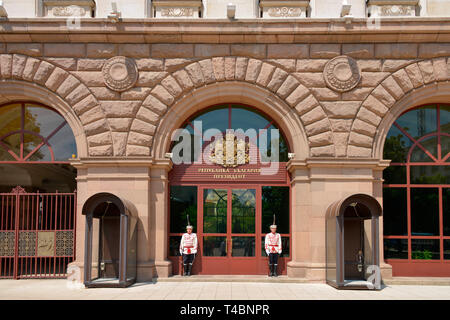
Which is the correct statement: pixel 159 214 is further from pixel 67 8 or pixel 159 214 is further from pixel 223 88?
pixel 67 8

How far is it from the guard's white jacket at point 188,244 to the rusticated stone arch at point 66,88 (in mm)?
3107

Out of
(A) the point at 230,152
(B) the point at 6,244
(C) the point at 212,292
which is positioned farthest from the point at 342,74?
(B) the point at 6,244

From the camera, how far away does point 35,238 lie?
13195mm

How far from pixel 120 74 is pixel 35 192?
4.26 metres

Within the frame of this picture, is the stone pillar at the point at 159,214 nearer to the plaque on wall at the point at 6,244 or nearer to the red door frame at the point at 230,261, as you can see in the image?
the red door frame at the point at 230,261

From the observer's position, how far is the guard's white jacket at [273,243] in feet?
41.6

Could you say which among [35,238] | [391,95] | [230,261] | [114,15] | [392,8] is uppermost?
[392,8]

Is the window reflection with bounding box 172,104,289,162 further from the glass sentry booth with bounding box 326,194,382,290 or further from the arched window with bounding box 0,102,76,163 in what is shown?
the arched window with bounding box 0,102,76,163

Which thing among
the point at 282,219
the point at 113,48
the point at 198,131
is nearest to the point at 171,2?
the point at 113,48

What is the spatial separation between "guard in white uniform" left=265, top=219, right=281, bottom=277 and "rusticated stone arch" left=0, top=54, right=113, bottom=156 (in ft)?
16.1

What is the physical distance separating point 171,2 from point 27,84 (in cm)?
460

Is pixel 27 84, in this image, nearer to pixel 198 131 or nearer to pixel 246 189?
pixel 198 131

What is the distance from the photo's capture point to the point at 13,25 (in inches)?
499

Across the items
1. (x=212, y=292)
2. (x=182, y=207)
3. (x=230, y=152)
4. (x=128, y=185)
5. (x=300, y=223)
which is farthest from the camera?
(x=230, y=152)
